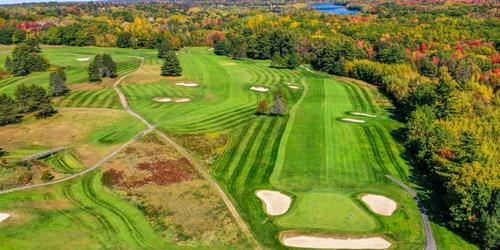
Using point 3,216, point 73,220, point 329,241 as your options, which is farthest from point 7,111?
point 329,241

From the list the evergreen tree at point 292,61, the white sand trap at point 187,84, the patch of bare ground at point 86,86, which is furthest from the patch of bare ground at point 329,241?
the evergreen tree at point 292,61

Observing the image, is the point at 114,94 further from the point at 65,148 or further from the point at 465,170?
the point at 465,170

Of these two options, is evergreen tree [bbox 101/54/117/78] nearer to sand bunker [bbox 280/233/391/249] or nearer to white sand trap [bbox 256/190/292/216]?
white sand trap [bbox 256/190/292/216]

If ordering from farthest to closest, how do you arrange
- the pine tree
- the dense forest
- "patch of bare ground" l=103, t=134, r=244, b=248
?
the pine tree < the dense forest < "patch of bare ground" l=103, t=134, r=244, b=248

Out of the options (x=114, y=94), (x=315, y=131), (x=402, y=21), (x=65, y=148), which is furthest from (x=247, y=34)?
(x=65, y=148)

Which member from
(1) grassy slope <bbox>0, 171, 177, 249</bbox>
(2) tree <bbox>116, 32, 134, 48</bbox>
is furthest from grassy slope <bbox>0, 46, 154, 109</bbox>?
(1) grassy slope <bbox>0, 171, 177, 249</bbox>

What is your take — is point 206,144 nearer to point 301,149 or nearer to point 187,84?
point 301,149
